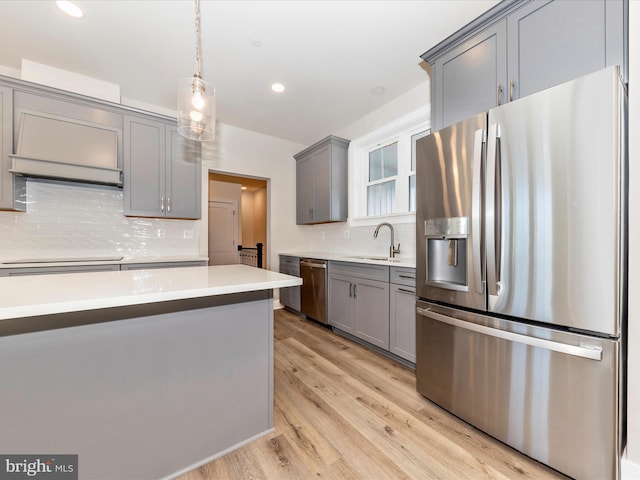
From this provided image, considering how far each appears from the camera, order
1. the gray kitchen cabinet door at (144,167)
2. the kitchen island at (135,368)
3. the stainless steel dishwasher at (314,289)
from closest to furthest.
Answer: the kitchen island at (135,368) < the gray kitchen cabinet door at (144,167) < the stainless steel dishwasher at (314,289)

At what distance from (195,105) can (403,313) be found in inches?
88.0

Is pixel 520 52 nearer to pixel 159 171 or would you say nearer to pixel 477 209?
pixel 477 209

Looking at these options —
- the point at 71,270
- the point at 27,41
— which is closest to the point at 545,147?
the point at 71,270

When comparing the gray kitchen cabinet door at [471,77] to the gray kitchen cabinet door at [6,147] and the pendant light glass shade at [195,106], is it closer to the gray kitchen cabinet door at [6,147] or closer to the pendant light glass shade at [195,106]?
the pendant light glass shade at [195,106]

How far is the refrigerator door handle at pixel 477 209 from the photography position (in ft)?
4.92

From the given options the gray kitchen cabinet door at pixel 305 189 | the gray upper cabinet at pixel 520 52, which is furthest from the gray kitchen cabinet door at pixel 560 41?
the gray kitchen cabinet door at pixel 305 189

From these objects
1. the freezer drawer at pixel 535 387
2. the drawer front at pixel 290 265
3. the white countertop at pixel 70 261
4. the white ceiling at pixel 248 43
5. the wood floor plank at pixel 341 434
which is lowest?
the wood floor plank at pixel 341 434

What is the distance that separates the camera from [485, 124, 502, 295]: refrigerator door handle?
1.45m

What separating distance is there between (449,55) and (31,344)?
2.83 metres

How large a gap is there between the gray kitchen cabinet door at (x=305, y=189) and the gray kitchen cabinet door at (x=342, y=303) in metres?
1.34

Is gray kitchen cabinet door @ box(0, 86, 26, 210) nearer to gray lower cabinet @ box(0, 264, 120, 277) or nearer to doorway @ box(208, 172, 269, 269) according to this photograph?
gray lower cabinet @ box(0, 264, 120, 277)

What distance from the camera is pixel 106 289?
1.11m

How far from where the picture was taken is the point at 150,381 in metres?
1.24

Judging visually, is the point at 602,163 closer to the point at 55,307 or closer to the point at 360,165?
the point at 55,307
